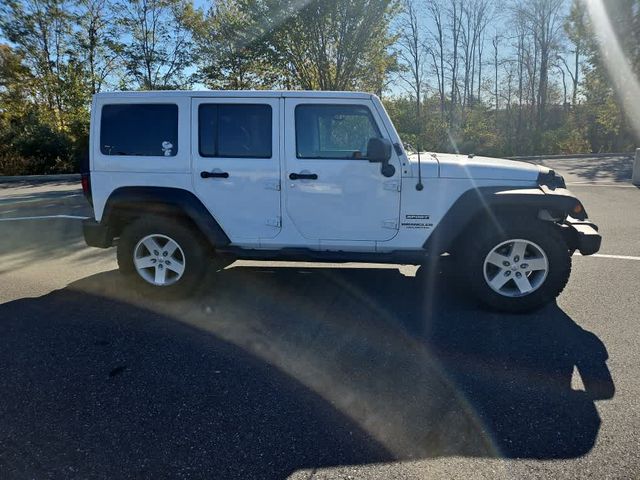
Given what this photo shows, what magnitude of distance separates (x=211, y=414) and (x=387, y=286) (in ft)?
8.61

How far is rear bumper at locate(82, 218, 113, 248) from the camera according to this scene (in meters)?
4.32

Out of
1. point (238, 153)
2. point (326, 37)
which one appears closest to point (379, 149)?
point (238, 153)

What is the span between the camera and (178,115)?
13.4ft

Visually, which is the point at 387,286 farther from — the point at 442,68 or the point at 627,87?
the point at 442,68

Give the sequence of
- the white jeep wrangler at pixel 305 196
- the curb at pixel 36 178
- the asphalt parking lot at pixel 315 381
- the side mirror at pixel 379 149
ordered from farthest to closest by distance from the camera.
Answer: the curb at pixel 36 178 < the white jeep wrangler at pixel 305 196 < the side mirror at pixel 379 149 < the asphalt parking lot at pixel 315 381

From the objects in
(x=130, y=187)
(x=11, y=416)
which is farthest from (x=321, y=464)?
(x=130, y=187)

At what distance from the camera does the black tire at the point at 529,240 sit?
3.76m

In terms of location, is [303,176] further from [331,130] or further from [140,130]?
[140,130]

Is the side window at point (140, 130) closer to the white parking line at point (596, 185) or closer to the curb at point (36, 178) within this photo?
the white parking line at point (596, 185)

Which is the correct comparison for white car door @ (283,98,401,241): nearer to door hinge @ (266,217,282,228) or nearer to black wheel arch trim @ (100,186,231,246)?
door hinge @ (266,217,282,228)

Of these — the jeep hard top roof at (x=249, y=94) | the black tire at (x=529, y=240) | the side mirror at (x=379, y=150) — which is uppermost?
the jeep hard top roof at (x=249, y=94)

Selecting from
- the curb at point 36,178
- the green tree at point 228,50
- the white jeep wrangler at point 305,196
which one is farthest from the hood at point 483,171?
the curb at point 36,178

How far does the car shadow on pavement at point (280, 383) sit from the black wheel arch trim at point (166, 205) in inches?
27.7

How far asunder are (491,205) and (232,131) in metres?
2.54
